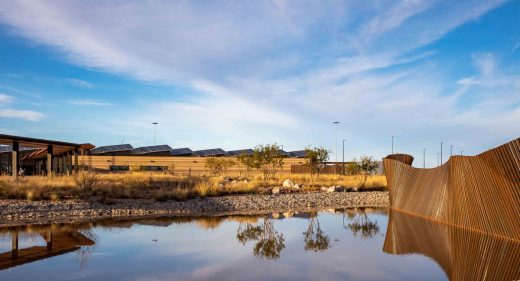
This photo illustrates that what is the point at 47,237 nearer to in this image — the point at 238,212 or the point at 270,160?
the point at 238,212

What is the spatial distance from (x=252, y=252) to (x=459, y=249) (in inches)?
173

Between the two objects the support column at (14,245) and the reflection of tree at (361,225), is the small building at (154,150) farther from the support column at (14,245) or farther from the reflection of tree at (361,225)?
the support column at (14,245)

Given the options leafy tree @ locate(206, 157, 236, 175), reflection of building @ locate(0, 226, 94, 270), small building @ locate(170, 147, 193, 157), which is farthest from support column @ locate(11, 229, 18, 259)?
small building @ locate(170, 147, 193, 157)

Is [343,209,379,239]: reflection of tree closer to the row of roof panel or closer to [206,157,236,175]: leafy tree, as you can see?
[206,157,236,175]: leafy tree

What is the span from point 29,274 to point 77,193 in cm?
1231

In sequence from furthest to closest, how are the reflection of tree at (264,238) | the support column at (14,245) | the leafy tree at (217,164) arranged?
the leafy tree at (217,164), the reflection of tree at (264,238), the support column at (14,245)

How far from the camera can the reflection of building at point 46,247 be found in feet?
29.7

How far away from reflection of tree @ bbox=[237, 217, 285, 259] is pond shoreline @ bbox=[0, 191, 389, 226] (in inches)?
155

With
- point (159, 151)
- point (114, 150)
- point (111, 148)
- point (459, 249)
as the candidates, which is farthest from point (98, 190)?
point (159, 151)

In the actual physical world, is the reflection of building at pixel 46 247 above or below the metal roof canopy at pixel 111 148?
below

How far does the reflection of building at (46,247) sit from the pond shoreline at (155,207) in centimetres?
286

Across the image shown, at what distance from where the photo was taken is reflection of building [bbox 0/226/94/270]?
904cm

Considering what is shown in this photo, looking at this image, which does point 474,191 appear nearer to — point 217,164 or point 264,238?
point 264,238

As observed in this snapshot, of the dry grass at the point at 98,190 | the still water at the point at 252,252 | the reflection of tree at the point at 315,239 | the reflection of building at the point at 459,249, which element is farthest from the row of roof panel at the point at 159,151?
the reflection of building at the point at 459,249
